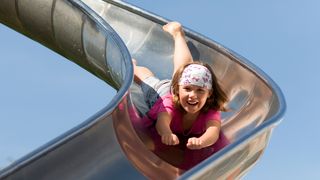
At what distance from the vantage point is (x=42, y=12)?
14.5 feet

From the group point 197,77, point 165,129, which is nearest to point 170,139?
point 165,129

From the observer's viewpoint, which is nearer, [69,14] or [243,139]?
[243,139]

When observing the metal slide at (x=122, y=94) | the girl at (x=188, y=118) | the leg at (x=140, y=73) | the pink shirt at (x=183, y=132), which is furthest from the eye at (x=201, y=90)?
the leg at (x=140, y=73)

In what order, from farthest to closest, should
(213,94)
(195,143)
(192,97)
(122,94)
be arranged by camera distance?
(213,94)
(192,97)
(195,143)
(122,94)

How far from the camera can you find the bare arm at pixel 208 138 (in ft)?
9.88

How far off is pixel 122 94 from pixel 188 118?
62cm

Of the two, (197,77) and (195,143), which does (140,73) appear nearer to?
(197,77)

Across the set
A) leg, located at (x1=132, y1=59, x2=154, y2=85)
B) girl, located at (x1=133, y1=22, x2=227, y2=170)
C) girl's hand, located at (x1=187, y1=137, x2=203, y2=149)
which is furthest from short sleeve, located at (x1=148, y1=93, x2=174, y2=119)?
leg, located at (x1=132, y1=59, x2=154, y2=85)

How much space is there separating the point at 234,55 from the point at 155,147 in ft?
2.58

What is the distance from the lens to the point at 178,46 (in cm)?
380

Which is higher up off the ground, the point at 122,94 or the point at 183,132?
the point at 122,94

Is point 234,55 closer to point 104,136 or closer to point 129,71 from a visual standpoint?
point 129,71

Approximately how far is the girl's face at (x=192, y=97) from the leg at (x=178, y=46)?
0.44m

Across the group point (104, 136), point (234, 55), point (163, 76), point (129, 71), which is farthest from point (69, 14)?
point (104, 136)
